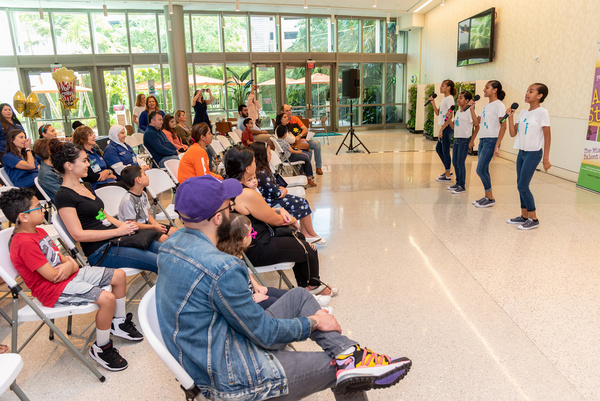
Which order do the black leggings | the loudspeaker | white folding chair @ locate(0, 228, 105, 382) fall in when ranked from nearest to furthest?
white folding chair @ locate(0, 228, 105, 382)
the black leggings
the loudspeaker

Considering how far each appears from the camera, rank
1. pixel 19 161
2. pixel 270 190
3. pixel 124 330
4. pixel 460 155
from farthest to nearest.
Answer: pixel 460 155 < pixel 19 161 < pixel 270 190 < pixel 124 330

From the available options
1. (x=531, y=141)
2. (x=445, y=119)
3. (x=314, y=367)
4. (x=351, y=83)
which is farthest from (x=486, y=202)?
(x=351, y=83)

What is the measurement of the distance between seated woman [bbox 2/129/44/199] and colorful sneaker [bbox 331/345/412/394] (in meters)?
4.43

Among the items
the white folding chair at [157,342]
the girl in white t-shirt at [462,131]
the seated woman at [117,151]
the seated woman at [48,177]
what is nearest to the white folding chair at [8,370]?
the white folding chair at [157,342]

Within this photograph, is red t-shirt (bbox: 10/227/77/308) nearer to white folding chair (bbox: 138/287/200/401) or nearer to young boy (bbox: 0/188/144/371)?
young boy (bbox: 0/188/144/371)

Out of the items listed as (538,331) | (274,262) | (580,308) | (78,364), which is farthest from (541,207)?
(78,364)

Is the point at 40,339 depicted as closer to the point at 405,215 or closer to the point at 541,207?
the point at 405,215

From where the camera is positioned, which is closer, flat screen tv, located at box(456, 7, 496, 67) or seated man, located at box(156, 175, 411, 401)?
seated man, located at box(156, 175, 411, 401)

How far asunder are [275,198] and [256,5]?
11.5m

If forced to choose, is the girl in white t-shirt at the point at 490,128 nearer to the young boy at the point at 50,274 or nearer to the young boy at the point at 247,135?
the young boy at the point at 247,135

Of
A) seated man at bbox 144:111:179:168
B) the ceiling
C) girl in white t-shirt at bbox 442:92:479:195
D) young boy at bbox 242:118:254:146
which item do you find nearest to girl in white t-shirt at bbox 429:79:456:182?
girl in white t-shirt at bbox 442:92:479:195

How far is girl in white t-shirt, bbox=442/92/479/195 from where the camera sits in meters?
6.07

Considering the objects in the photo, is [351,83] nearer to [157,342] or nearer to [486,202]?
[486,202]

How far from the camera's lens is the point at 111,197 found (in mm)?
3555
